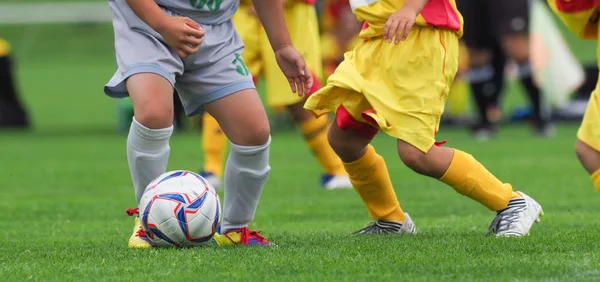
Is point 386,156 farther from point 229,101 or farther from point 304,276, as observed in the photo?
point 304,276

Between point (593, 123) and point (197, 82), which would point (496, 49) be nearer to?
point (593, 123)

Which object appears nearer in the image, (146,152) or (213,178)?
(146,152)

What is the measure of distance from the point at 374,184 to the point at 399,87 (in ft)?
1.81

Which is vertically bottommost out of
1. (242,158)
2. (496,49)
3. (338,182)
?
(496,49)

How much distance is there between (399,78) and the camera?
4.60 meters

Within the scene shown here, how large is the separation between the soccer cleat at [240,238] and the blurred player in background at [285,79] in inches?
106

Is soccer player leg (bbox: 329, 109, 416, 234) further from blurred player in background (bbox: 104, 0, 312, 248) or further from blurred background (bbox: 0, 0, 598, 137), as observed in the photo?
blurred background (bbox: 0, 0, 598, 137)

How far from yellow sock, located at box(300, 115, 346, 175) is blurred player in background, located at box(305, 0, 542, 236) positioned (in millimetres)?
2643

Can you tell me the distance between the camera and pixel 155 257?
411cm

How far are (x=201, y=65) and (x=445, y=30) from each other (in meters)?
0.99

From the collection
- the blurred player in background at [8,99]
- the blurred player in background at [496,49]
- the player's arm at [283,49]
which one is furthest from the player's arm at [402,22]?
the blurred player in background at [8,99]

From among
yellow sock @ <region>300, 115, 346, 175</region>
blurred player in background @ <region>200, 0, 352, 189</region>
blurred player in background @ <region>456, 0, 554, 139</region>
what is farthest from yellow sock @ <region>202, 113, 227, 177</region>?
blurred player in background @ <region>456, 0, 554, 139</region>

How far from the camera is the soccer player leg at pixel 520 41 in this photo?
11.9m

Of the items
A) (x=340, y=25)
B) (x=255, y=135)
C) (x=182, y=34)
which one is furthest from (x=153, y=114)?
(x=340, y=25)
